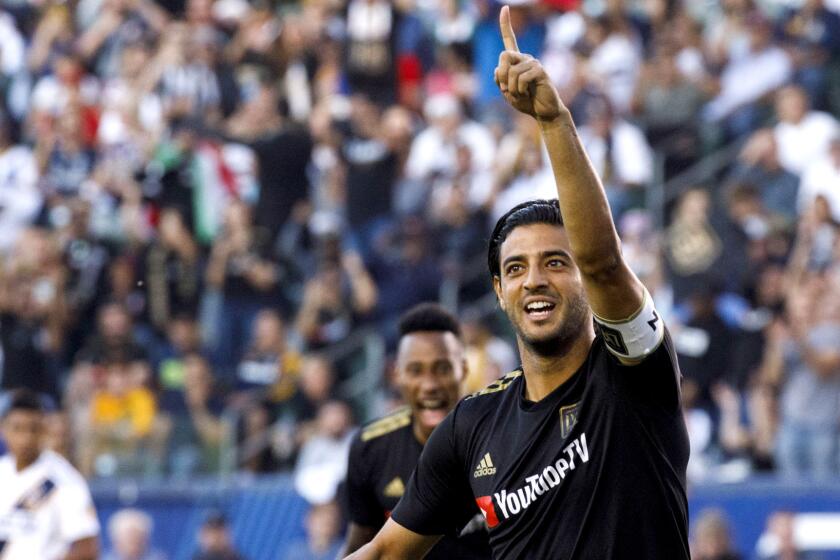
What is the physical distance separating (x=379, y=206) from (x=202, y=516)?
3.58 m

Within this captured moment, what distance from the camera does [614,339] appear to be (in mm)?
3730

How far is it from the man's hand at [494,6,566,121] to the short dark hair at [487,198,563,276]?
1.28 feet

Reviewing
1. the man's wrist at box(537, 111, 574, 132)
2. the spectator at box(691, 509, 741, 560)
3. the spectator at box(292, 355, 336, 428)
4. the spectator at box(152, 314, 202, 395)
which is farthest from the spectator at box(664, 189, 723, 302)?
the man's wrist at box(537, 111, 574, 132)

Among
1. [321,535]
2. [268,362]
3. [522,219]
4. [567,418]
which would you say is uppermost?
[268,362]

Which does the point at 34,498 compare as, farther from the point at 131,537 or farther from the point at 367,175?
the point at 367,175

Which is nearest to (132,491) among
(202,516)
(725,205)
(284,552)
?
(202,516)

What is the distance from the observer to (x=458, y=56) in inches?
609

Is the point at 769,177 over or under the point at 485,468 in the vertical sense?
over

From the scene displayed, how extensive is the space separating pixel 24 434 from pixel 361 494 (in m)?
2.83

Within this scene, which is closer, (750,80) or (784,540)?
(784,540)

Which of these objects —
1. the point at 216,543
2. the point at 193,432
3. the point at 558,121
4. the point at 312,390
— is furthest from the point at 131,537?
the point at 558,121

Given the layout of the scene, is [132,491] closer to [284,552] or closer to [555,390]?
[284,552]

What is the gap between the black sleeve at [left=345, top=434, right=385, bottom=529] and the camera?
6.55m

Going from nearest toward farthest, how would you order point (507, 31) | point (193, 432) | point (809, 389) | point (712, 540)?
1. point (507, 31)
2. point (712, 540)
3. point (809, 389)
4. point (193, 432)
